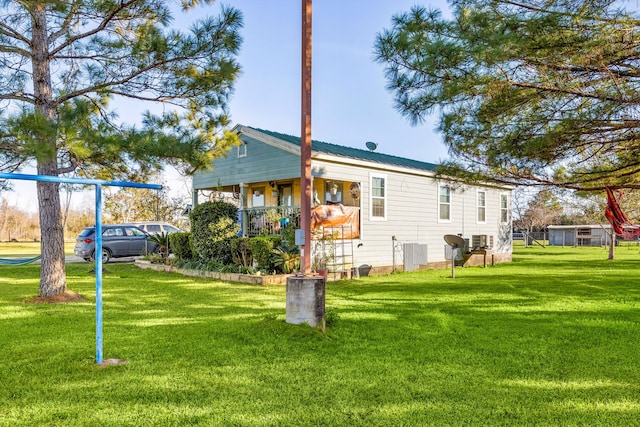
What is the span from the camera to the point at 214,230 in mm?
11352

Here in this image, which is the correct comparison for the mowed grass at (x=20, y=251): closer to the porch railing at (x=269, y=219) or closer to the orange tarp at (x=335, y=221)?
the porch railing at (x=269, y=219)

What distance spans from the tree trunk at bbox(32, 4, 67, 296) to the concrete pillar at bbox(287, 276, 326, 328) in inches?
182

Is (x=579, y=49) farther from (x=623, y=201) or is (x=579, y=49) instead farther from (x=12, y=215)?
(x=12, y=215)

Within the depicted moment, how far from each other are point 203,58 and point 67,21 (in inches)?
89.0

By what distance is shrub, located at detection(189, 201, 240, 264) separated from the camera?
37.1ft

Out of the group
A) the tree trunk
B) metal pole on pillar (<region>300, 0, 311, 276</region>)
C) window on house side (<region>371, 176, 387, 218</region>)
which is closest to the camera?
metal pole on pillar (<region>300, 0, 311, 276</region>)

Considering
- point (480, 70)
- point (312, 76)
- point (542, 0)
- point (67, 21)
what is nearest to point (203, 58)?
point (67, 21)

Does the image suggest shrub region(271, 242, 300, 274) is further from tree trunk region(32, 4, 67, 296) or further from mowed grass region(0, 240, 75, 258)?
mowed grass region(0, 240, 75, 258)

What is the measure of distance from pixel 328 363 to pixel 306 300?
3.76 ft

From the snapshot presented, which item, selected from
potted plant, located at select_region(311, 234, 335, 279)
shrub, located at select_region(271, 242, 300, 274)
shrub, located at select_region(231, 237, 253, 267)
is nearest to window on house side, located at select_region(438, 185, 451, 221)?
potted plant, located at select_region(311, 234, 335, 279)

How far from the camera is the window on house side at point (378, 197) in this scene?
12913mm

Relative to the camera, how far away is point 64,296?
24.6 feet

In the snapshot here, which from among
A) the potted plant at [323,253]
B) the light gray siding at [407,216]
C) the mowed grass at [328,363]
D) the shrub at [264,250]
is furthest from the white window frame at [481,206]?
the shrub at [264,250]

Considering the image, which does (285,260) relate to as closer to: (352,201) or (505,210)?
(352,201)
